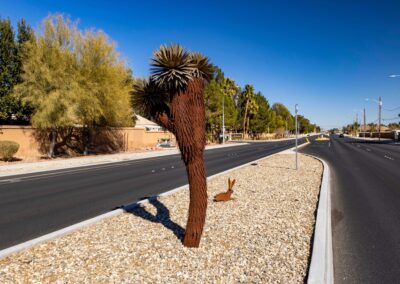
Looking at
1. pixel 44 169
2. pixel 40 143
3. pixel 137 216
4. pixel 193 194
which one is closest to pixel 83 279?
pixel 193 194

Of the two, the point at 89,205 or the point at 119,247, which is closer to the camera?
the point at 119,247

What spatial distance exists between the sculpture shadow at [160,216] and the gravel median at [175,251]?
0.07ft

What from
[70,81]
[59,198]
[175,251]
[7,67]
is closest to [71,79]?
[70,81]

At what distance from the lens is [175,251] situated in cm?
475

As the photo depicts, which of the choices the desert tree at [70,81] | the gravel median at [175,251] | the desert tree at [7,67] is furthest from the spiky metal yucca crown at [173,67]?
the desert tree at [7,67]

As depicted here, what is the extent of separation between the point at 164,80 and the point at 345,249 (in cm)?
421

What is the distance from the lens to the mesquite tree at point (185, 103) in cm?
439

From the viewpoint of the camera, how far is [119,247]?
4992 mm

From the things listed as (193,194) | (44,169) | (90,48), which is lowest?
→ (44,169)

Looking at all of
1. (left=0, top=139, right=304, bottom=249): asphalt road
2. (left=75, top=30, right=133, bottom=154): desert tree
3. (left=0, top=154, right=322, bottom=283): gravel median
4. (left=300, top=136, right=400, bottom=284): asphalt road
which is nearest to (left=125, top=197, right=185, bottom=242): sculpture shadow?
(left=0, top=154, right=322, bottom=283): gravel median

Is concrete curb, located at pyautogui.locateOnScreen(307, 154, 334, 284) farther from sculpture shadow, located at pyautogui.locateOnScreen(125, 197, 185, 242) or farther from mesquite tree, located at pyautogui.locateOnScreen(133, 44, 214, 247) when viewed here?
sculpture shadow, located at pyautogui.locateOnScreen(125, 197, 185, 242)

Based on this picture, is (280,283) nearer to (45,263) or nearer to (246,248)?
(246,248)

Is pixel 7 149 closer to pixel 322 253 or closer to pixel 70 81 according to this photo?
pixel 70 81

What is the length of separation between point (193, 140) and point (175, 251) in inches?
72.1
